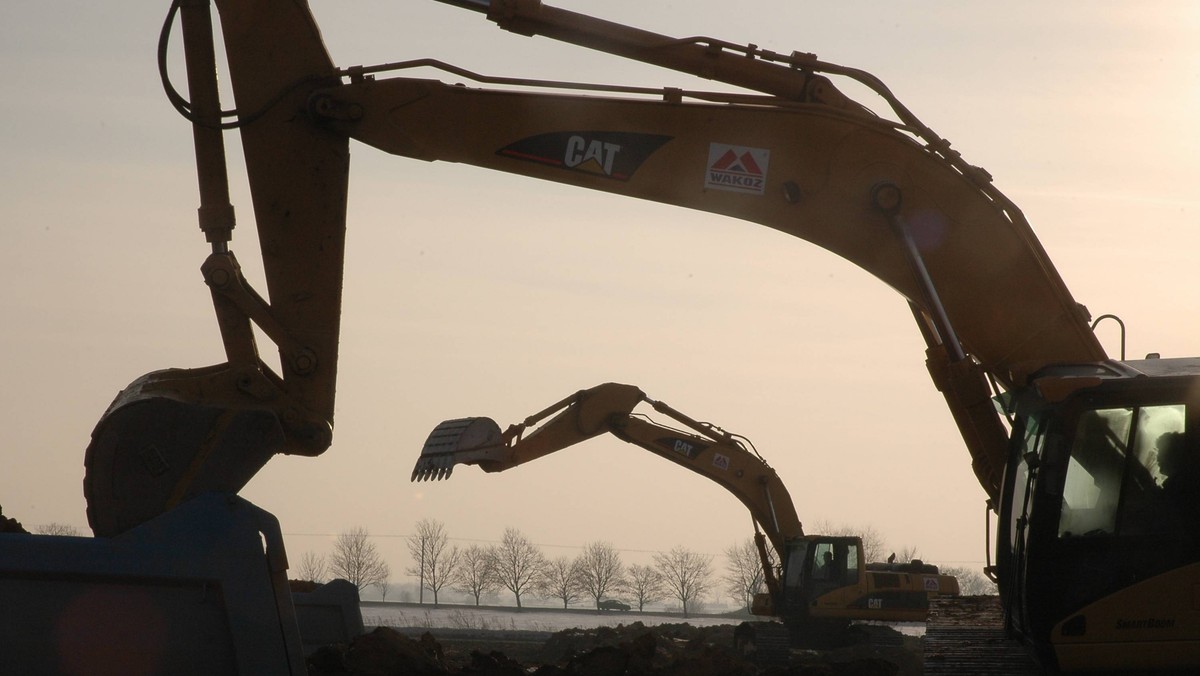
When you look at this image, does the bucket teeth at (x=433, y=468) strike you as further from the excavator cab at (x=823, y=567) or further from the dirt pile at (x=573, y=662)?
the excavator cab at (x=823, y=567)

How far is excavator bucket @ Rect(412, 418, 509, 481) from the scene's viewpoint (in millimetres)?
16453

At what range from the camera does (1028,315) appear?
848cm

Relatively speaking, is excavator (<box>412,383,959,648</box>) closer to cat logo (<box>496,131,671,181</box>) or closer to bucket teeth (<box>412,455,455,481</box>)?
bucket teeth (<box>412,455,455,481</box>)

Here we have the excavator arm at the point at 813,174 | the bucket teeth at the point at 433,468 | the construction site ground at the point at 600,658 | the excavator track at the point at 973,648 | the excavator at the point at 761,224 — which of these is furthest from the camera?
the bucket teeth at the point at 433,468

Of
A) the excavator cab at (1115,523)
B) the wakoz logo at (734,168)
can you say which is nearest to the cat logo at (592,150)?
the wakoz logo at (734,168)

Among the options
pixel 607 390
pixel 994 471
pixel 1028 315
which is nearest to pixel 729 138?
pixel 1028 315

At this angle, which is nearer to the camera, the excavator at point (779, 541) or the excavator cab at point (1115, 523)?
the excavator cab at point (1115, 523)

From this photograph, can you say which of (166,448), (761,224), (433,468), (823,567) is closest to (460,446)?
(433,468)

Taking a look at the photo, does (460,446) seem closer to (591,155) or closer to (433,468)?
(433,468)

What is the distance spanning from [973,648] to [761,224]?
3002 millimetres

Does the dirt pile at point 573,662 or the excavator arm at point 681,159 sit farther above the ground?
the excavator arm at point 681,159

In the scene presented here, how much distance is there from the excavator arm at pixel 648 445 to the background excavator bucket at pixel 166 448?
1085 cm

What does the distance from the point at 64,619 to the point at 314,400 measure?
87.4 inches

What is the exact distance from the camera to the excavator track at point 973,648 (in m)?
7.96
